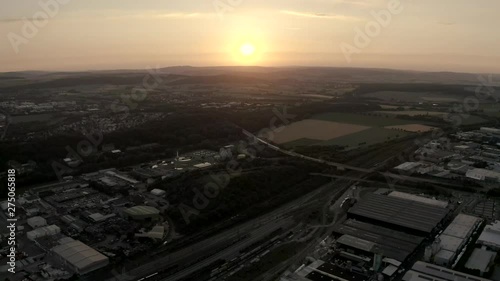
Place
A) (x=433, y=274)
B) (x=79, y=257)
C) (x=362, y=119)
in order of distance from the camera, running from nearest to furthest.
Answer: (x=433, y=274)
(x=79, y=257)
(x=362, y=119)

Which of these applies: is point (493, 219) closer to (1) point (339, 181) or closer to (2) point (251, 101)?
(1) point (339, 181)

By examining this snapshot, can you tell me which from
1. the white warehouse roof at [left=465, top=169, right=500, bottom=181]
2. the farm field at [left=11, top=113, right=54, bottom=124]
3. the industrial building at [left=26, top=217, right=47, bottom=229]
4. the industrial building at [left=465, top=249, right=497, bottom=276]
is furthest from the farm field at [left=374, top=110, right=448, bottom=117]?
the industrial building at [left=26, top=217, right=47, bottom=229]

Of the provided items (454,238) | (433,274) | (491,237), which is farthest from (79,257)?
(491,237)

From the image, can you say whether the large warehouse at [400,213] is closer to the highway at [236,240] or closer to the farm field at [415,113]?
the highway at [236,240]

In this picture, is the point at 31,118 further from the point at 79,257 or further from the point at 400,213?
the point at 400,213

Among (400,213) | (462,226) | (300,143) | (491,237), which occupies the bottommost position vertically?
(491,237)

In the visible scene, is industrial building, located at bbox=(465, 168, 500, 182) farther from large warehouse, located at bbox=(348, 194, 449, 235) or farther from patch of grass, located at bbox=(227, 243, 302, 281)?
patch of grass, located at bbox=(227, 243, 302, 281)

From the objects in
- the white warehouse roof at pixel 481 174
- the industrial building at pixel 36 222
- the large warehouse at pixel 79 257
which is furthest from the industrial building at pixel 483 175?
the industrial building at pixel 36 222
